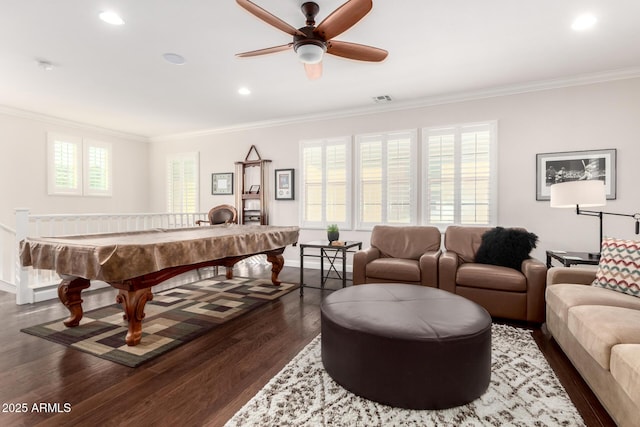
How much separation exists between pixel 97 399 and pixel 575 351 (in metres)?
2.92

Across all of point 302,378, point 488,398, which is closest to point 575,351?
point 488,398

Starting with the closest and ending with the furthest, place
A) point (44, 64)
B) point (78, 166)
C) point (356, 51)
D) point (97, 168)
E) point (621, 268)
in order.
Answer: point (621, 268)
point (356, 51)
point (44, 64)
point (78, 166)
point (97, 168)

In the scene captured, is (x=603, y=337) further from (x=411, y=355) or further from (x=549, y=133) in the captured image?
(x=549, y=133)

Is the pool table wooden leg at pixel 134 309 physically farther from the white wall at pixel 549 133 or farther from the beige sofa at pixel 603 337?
the white wall at pixel 549 133

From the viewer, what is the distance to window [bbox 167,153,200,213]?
710 centimetres

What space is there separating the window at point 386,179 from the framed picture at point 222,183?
9.25 ft

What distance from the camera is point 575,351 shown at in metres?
2.03

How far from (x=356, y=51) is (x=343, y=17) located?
0.53m

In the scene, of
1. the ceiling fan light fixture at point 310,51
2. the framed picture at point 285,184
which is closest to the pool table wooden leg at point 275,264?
the framed picture at point 285,184

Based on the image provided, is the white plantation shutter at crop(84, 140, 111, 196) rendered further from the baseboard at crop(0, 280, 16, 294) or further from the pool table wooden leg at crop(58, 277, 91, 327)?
the pool table wooden leg at crop(58, 277, 91, 327)

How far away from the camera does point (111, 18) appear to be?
2.77 meters

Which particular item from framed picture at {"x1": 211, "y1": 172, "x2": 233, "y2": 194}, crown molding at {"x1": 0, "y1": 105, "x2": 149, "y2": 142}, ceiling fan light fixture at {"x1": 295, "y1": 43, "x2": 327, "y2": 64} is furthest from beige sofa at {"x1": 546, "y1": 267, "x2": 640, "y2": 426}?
crown molding at {"x1": 0, "y1": 105, "x2": 149, "y2": 142}

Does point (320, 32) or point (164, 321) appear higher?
point (320, 32)

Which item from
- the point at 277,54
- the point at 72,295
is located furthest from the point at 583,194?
the point at 72,295
